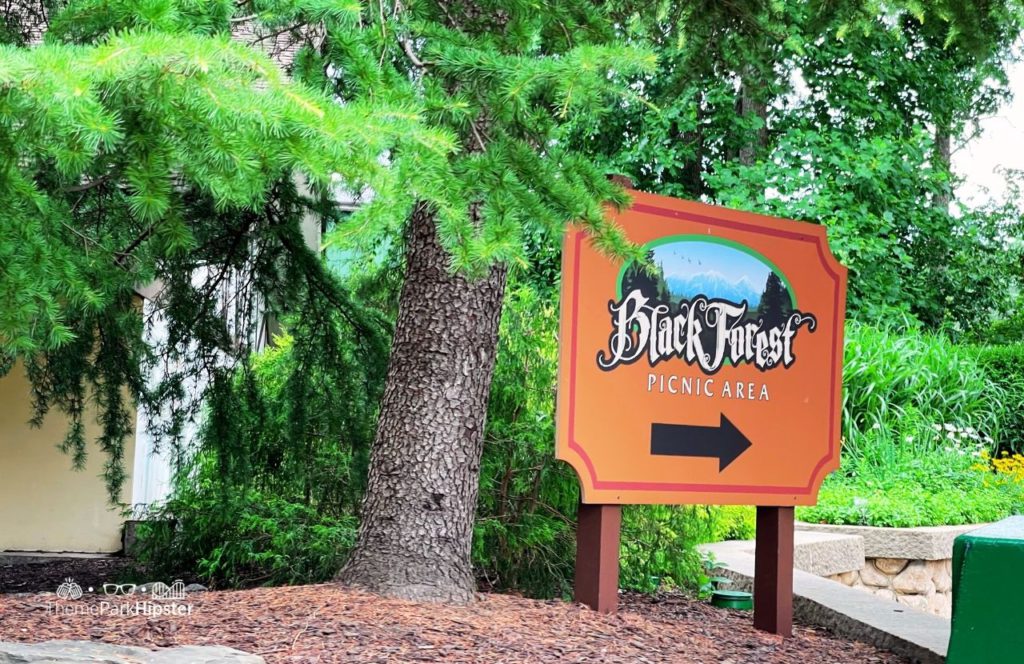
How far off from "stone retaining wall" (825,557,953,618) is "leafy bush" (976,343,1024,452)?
5.02 metres

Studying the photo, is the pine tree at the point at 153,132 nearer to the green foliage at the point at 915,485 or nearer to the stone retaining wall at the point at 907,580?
the stone retaining wall at the point at 907,580

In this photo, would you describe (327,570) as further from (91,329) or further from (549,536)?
(91,329)

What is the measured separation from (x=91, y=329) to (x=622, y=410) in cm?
311

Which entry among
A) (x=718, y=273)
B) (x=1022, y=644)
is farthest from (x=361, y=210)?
(x=718, y=273)

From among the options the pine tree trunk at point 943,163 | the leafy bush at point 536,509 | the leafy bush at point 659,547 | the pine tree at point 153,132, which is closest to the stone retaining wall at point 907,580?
the leafy bush at point 536,509

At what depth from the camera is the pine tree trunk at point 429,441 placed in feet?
14.2

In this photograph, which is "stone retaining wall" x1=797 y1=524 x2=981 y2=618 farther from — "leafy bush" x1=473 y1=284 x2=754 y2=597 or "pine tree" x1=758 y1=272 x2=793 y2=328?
"pine tree" x1=758 y1=272 x2=793 y2=328

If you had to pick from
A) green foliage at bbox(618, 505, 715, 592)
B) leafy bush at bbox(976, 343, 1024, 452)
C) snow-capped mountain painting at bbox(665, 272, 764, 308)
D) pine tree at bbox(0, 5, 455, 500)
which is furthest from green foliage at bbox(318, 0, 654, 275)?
leafy bush at bbox(976, 343, 1024, 452)

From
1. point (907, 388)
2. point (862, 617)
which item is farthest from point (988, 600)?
point (907, 388)

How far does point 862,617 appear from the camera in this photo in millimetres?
5301

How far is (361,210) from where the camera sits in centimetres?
266

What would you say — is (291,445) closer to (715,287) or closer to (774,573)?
(715,287)

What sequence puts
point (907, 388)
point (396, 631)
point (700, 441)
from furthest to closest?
point (907, 388) < point (700, 441) < point (396, 631)

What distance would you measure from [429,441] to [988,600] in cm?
231
